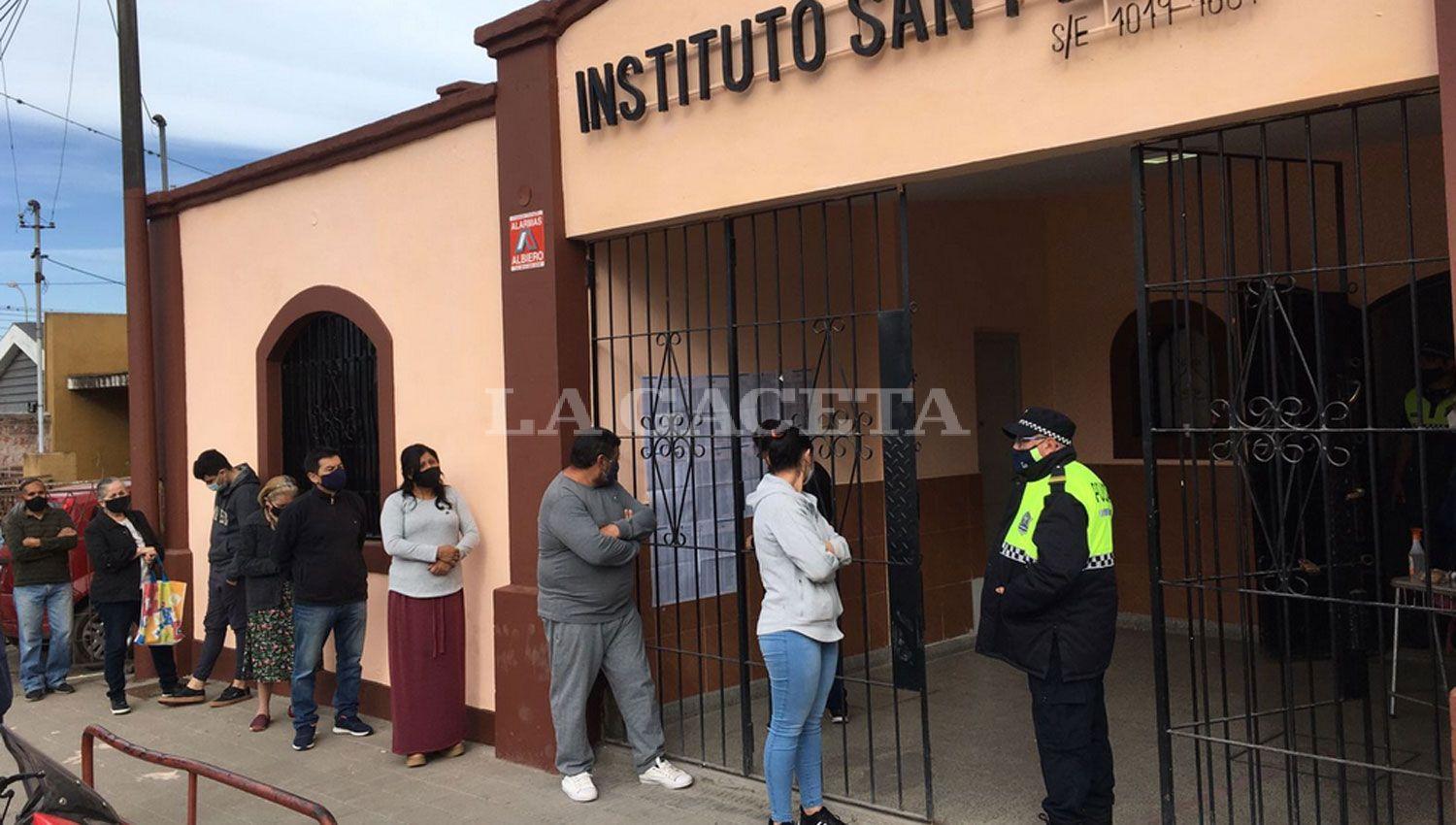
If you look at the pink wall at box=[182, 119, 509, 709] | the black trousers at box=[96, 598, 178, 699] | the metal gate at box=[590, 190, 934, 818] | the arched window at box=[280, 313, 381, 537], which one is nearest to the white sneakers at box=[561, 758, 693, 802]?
the metal gate at box=[590, 190, 934, 818]

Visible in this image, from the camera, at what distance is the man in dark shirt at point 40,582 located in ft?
28.3

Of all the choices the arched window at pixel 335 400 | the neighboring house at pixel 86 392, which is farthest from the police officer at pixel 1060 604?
the neighboring house at pixel 86 392

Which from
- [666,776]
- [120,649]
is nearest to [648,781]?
[666,776]

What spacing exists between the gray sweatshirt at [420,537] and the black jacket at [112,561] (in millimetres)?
2606

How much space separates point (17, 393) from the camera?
26172 mm

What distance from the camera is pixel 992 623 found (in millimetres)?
4832

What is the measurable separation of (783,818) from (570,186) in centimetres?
343

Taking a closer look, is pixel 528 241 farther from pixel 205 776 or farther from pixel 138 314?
pixel 138 314

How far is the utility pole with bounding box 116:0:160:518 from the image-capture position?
367 inches

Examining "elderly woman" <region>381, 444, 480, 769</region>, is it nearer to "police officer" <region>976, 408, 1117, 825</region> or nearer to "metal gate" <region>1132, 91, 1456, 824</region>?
"police officer" <region>976, 408, 1117, 825</region>

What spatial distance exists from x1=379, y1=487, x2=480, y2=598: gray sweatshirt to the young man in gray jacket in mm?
913

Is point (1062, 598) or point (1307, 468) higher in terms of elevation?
point (1307, 468)

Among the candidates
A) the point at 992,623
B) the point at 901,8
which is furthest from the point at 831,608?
the point at 901,8

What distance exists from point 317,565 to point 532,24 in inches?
128
